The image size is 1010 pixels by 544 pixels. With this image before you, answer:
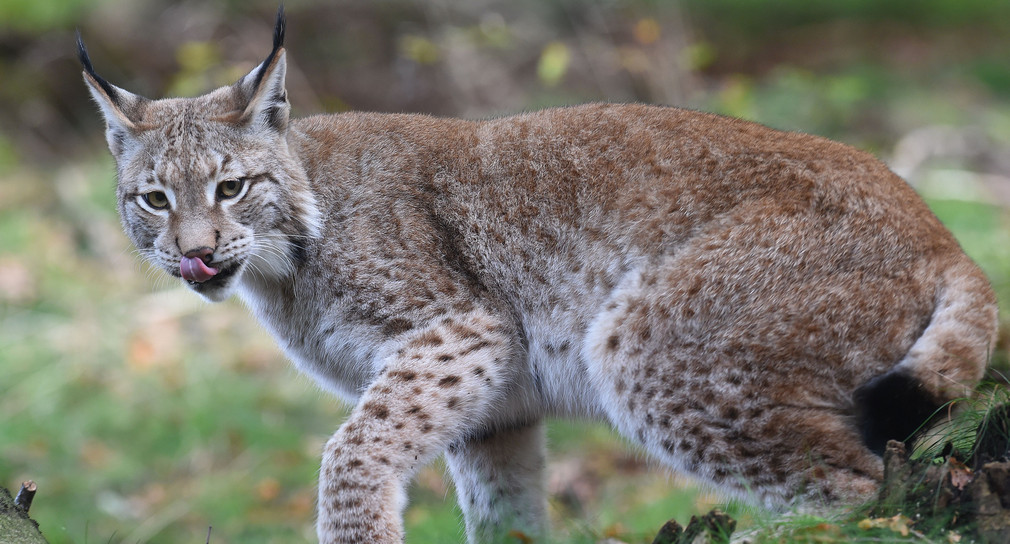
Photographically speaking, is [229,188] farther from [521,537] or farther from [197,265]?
[521,537]

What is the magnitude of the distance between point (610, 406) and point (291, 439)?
454cm

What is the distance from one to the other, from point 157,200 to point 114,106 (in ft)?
1.61

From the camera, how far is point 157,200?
4.34 meters

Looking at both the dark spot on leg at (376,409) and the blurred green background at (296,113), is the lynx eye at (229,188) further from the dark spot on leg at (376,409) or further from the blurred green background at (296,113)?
the blurred green background at (296,113)

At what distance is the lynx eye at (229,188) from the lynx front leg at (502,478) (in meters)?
1.58

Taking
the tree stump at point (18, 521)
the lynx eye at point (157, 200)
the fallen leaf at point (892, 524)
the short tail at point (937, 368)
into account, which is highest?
the lynx eye at point (157, 200)

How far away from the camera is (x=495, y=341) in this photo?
428 centimetres

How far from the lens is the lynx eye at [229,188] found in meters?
4.32

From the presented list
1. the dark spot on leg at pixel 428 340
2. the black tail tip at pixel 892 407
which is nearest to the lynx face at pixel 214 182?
the dark spot on leg at pixel 428 340

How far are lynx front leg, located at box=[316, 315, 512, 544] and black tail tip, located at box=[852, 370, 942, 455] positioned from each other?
148 centimetres

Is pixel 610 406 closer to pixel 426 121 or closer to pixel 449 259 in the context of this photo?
pixel 449 259

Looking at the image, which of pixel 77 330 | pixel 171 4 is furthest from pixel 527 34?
pixel 77 330

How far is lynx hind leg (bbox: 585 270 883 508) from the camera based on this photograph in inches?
142

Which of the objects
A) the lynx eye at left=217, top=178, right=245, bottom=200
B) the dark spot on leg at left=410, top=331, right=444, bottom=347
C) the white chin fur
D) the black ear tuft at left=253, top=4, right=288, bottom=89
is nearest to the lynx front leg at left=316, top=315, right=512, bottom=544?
the dark spot on leg at left=410, top=331, right=444, bottom=347
